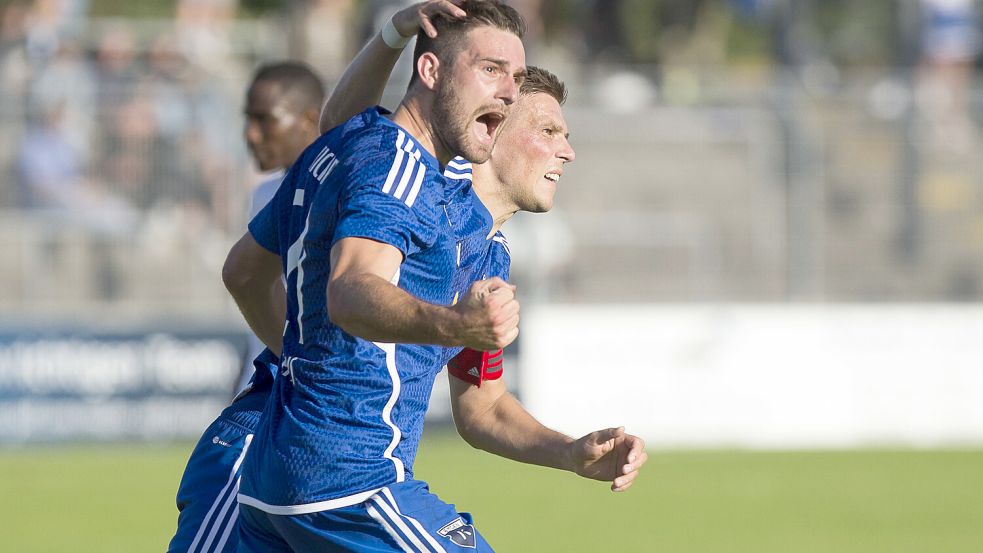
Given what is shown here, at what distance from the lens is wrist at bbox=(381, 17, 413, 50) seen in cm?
471

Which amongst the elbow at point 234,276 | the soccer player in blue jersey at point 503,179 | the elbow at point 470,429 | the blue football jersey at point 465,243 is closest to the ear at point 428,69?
the blue football jersey at point 465,243

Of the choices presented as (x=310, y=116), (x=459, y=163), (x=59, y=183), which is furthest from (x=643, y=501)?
(x=459, y=163)

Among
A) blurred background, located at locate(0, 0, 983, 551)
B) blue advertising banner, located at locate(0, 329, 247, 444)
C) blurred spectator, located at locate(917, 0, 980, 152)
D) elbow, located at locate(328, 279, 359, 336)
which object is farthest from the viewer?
blurred spectator, located at locate(917, 0, 980, 152)

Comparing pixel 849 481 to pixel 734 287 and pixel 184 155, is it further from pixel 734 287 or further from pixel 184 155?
pixel 184 155

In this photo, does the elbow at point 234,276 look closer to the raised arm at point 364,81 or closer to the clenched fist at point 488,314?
the raised arm at point 364,81

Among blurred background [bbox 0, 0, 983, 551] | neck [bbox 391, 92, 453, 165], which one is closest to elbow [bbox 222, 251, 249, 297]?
neck [bbox 391, 92, 453, 165]

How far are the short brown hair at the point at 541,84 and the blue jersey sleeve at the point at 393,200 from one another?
103cm

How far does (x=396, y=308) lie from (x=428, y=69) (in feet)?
3.00

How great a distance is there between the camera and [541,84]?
504 centimetres

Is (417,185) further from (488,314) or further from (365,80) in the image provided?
(365,80)

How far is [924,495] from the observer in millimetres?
11852

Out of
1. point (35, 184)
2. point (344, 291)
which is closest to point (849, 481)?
point (35, 184)

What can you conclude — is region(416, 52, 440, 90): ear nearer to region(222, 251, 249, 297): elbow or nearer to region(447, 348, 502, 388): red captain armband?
region(222, 251, 249, 297): elbow

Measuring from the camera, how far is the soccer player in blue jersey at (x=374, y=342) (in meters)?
3.96
